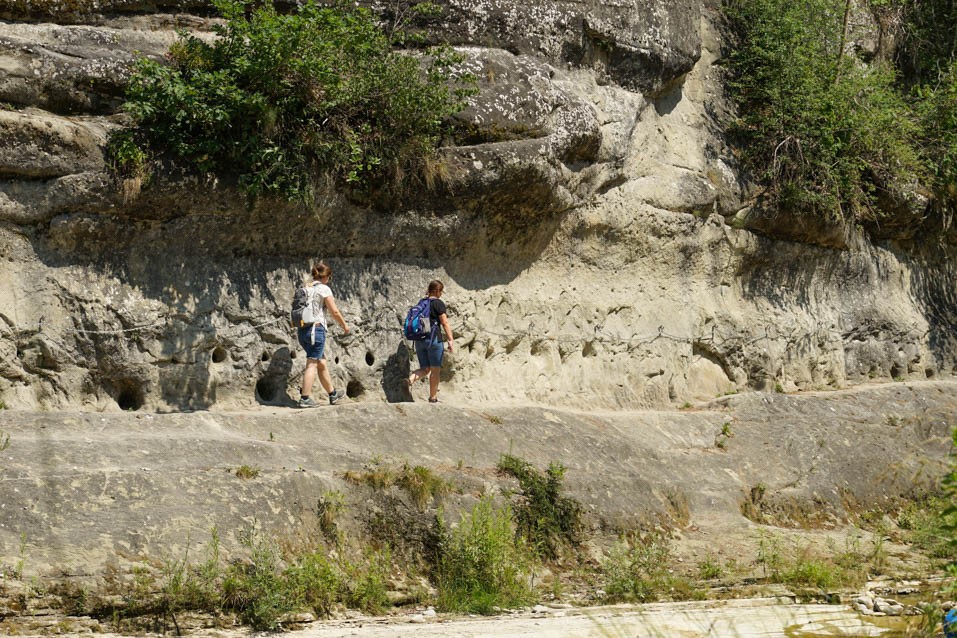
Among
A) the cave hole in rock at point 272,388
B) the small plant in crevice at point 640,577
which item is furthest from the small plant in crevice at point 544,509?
the cave hole in rock at point 272,388

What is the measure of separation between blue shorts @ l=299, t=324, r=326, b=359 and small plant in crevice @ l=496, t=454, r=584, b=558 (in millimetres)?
2146

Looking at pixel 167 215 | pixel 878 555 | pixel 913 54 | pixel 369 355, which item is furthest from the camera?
pixel 913 54

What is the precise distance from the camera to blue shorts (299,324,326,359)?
11141 mm

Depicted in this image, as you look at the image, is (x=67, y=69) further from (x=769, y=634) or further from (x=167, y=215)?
(x=769, y=634)

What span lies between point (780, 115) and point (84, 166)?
9627 millimetres

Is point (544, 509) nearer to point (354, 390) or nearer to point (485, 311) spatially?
point (354, 390)

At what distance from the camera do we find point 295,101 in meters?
11.6

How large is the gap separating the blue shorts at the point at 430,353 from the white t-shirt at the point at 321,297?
118 cm

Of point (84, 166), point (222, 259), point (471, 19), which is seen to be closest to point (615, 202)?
point (471, 19)

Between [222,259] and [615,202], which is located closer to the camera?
[222,259]

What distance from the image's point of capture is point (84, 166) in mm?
10750

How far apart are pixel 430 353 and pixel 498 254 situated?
210 cm

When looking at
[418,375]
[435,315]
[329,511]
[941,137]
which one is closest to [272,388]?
[418,375]

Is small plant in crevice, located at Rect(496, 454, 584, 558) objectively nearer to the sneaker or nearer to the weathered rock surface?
the weathered rock surface
